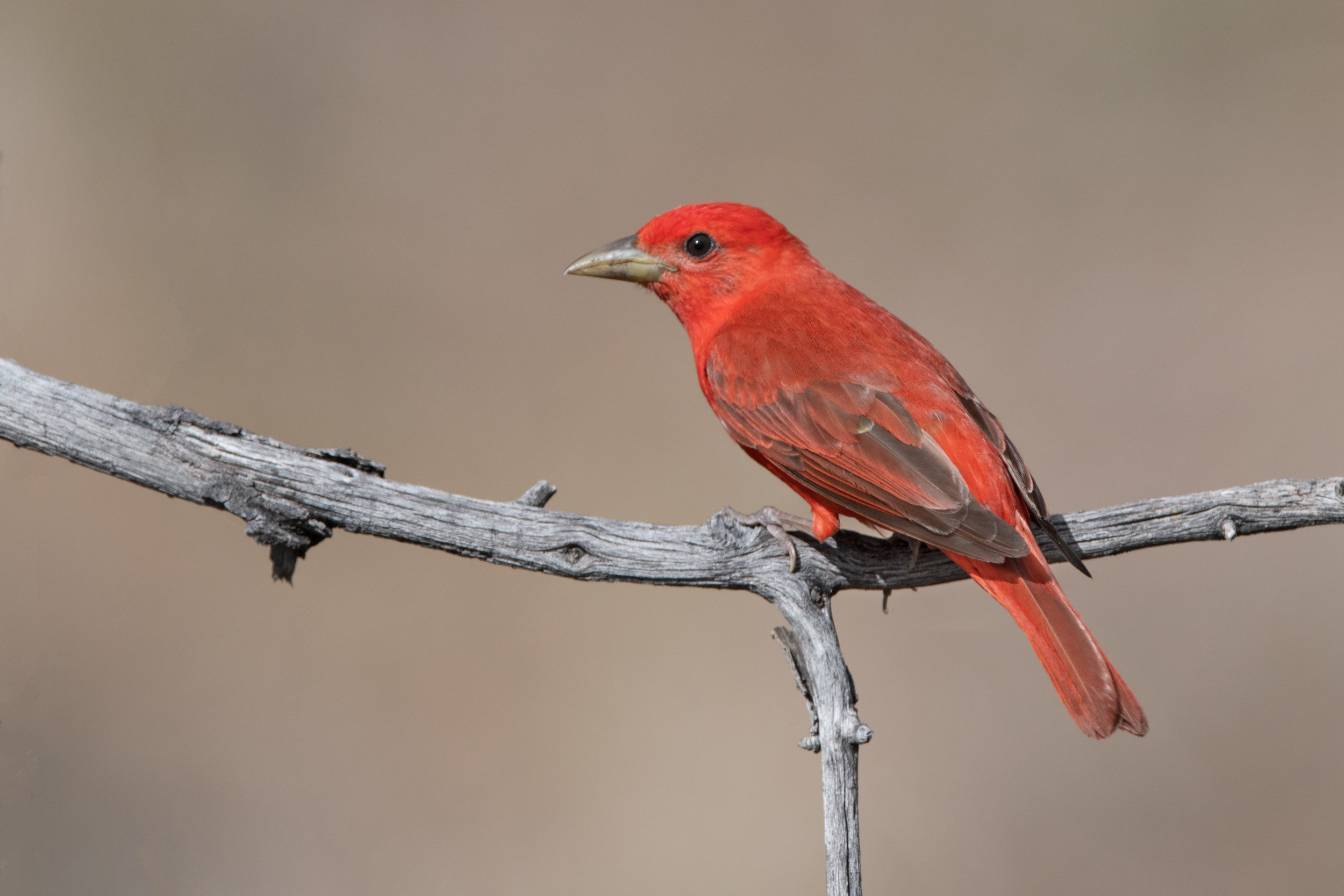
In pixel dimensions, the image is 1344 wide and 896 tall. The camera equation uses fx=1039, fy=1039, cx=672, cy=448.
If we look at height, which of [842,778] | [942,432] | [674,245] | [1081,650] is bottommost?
[842,778]

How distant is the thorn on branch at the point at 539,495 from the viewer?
2.69 m

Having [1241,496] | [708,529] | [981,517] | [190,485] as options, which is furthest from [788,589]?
[190,485]

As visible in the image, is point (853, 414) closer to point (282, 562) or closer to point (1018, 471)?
point (1018, 471)

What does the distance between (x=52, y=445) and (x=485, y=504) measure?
104 centimetres

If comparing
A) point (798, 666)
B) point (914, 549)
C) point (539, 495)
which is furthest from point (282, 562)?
point (914, 549)

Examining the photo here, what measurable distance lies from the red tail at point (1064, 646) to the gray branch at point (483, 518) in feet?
1.38

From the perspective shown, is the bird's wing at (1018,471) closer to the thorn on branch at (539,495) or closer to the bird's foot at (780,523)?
the bird's foot at (780,523)

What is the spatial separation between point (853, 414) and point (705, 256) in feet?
3.04

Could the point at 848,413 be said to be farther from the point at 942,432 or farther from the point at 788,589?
the point at 788,589

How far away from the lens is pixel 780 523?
9.73ft

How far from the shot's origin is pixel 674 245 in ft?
12.0

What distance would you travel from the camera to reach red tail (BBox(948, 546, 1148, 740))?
262 cm

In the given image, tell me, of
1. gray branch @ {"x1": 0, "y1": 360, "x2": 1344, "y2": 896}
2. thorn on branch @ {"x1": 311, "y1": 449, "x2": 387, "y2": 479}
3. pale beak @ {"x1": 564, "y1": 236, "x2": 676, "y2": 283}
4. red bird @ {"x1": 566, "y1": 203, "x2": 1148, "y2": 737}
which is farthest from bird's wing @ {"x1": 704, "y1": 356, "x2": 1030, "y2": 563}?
thorn on branch @ {"x1": 311, "y1": 449, "x2": 387, "y2": 479}

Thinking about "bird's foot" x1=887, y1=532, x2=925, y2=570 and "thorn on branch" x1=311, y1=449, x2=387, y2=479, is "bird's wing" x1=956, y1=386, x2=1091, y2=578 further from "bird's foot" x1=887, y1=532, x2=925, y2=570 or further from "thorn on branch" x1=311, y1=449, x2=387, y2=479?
"thorn on branch" x1=311, y1=449, x2=387, y2=479
